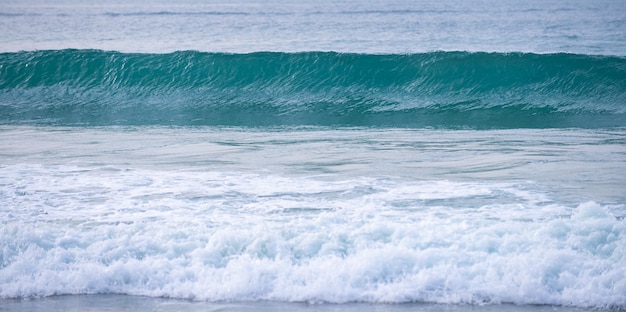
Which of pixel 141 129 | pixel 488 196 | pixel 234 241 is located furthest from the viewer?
pixel 141 129

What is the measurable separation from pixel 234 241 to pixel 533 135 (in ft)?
20.1

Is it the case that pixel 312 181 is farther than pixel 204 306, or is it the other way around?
pixel 312 181

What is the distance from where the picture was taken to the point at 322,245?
18.0 ft

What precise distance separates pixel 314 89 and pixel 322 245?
9.61m

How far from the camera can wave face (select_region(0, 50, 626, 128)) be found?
41.6 feet

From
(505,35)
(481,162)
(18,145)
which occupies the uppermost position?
(505,35)

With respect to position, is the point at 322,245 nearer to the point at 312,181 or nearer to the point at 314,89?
the point at 312,181

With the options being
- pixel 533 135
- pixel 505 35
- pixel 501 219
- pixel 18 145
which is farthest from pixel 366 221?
pixel 505 35

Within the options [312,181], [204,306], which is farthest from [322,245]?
[312,181]

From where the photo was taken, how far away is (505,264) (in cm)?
502

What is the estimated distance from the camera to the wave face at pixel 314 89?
41.6 feet

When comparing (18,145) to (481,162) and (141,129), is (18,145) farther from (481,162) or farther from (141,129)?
(481,162)

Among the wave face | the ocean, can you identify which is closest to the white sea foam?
the ocean

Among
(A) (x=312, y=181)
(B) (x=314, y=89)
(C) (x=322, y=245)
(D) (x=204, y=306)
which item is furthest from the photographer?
(B) (x=314, y=89)
